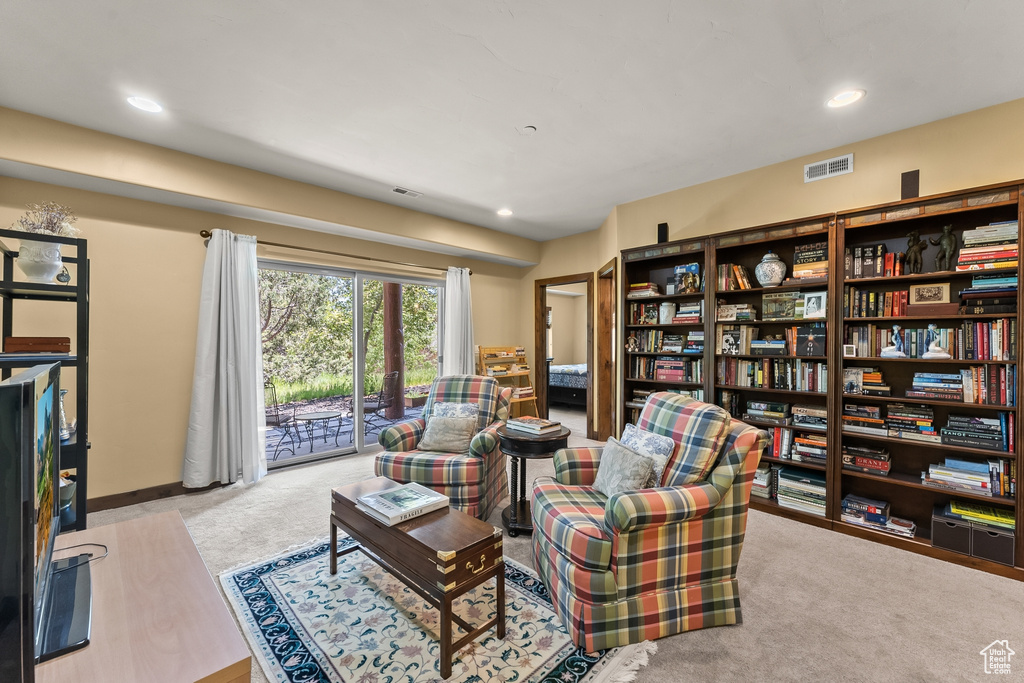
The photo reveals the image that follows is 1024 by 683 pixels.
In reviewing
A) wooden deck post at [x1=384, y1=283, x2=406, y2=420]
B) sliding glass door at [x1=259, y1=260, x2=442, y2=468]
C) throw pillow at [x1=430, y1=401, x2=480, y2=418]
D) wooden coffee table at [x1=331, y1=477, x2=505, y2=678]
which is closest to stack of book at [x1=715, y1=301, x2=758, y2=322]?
throw pillow at [x1=430, y1=401, x2=480, y2=418]

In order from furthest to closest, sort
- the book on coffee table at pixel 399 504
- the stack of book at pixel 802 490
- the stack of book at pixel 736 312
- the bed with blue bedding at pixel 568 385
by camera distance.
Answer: the bed with blue bedding at pixel 568 385 < the stack of book at pixel 736 312 < the stack of book at pixel 802 490 < the book on coffee table at pixel 399 504

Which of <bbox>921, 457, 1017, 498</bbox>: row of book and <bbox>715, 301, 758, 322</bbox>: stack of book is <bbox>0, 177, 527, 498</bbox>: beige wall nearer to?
<bbox>715, 301, 758, 322</bbox>: stack of book

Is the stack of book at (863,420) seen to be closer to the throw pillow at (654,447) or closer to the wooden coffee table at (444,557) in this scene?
the throw pillow at (654,447)

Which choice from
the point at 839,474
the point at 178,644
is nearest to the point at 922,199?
the point at 839,474

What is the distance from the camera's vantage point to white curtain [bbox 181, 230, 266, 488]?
3.58m

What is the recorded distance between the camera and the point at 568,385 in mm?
7488

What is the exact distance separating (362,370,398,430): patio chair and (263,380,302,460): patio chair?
0.72 m

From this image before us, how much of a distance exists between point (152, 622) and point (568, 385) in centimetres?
671

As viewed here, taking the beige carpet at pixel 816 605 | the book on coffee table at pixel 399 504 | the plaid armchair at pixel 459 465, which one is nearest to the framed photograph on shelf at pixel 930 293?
the beige carpet at pixel 816 605

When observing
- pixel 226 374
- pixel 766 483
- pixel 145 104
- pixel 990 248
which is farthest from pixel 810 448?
pixel 145 104

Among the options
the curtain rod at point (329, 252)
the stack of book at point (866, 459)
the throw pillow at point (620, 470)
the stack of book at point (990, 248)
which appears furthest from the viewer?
the curtain rod at point (329, 252)

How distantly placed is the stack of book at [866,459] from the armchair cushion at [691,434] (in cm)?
158

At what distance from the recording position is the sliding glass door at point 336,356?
432cm

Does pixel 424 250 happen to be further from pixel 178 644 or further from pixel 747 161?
pixel 178 644
